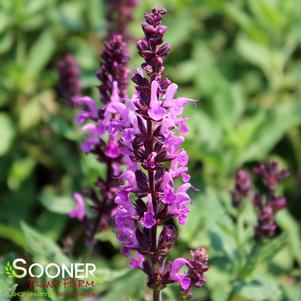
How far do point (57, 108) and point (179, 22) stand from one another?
1.49m

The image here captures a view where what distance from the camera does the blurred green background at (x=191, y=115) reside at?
412 cm

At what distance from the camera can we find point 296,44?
6.06 m

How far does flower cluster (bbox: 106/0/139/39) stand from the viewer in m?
5.02

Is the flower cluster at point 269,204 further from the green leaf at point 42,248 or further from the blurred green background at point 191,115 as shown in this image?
the green leaf at point 42,248

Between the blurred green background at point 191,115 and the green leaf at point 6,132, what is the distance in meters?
0.01

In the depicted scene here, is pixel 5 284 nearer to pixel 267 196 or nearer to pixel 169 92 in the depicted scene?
pixel 169 92

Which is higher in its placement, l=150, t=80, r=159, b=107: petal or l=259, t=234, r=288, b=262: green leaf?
l=150, t=80, r=159, b=107: petal

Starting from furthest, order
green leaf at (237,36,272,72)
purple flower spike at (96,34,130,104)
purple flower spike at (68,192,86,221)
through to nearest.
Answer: green leaf at (237,36,272,72) → purple flower spike at (68,192,86,221) → purple flower spike at (96,34,130,104)

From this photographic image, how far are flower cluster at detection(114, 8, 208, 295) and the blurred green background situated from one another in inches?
A: 33.4

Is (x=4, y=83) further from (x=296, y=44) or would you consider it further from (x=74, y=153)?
(x=296, y=44)

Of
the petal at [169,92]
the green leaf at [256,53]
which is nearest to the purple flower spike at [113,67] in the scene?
the petal at [169,92]

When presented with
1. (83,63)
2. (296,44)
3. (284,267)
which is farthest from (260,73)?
(284,267)

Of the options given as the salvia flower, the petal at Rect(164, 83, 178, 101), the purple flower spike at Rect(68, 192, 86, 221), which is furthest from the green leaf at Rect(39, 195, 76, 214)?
the petal at Rect(164, 83, 178, 101)

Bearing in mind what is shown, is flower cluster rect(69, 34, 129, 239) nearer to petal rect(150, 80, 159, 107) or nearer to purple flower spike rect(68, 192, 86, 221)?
purple flower spike rect(68, 192, 86, 221)
